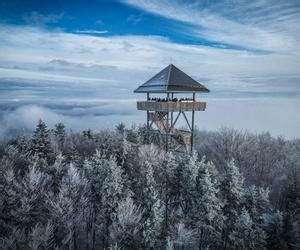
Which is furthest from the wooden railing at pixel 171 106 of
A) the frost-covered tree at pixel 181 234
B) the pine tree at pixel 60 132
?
the pine tree at pixel 60 132

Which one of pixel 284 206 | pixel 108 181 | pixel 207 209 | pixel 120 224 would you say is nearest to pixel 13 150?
pixel 108 181

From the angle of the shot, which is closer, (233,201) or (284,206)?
(233,201)

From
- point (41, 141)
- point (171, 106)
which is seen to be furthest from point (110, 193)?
point (41, 141)

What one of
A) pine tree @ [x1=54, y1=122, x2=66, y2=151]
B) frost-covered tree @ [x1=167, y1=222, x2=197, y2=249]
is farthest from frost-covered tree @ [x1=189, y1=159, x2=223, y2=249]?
pine tree @ [x1=54, y1=122, x2=66, y2=151]

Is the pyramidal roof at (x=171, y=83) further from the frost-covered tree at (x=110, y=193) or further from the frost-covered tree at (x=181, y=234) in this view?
the frost-covered tree at (x=181, y=234)

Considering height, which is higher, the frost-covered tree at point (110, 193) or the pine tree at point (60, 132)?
the pine tree at point (60, 132)

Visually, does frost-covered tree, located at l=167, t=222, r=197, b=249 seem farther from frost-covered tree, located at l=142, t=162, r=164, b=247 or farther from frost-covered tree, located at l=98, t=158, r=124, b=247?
frost-covered tree, located at l=98, t=158, r=124, b=247

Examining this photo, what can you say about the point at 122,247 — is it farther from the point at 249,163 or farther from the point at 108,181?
the point at 249,163
